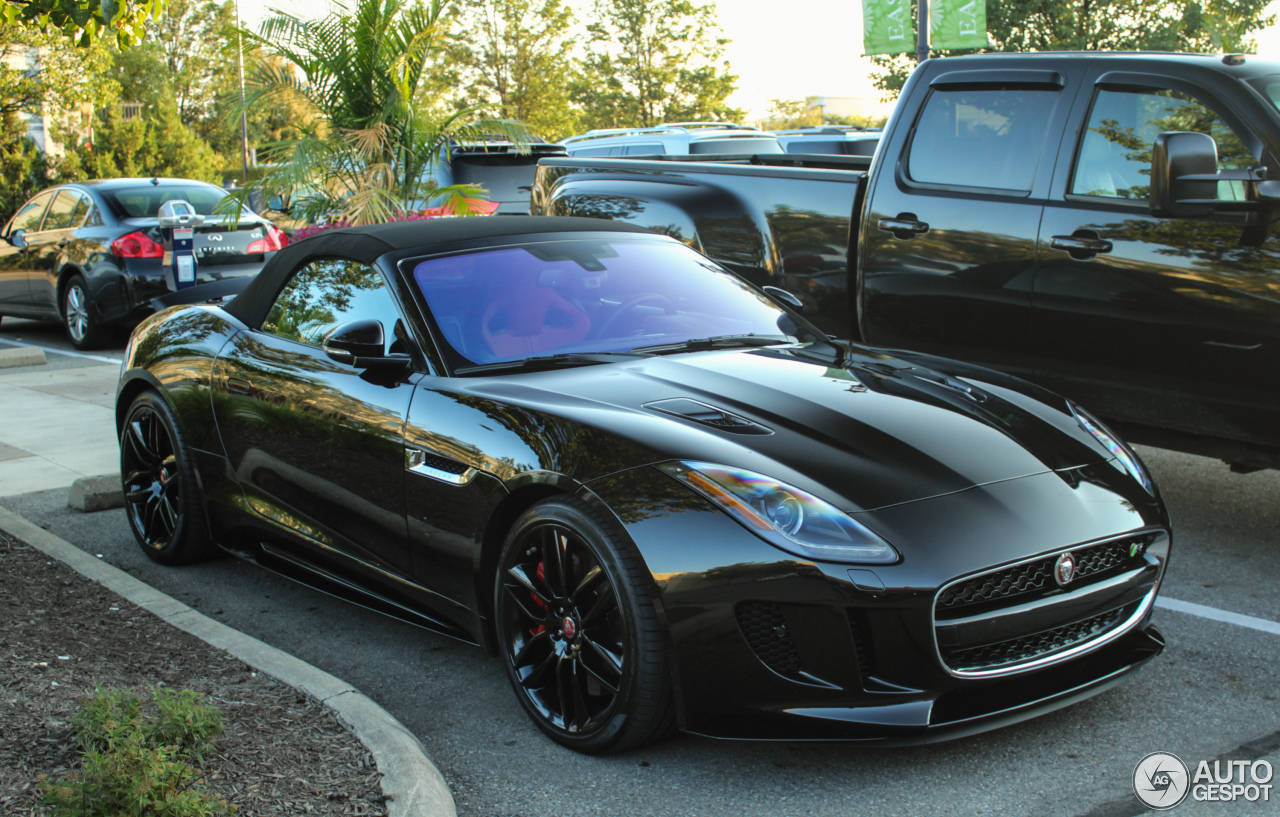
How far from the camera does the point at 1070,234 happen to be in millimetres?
5215

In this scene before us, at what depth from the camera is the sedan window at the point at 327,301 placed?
14.1 feet

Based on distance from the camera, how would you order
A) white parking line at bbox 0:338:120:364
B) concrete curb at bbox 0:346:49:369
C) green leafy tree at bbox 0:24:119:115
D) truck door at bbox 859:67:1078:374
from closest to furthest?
truck door at bbox 859:67:1078:374 < concrete curb at bbox 0:346:49:369 < white parking line at bbox 0:338:120:364 < green leafy tree at bbox 0:24:119:115

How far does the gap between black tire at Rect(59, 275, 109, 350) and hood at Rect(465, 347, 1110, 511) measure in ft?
32.6

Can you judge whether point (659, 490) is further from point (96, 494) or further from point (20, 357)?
point (20, 357)

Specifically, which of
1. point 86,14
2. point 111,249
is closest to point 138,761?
point 86,14

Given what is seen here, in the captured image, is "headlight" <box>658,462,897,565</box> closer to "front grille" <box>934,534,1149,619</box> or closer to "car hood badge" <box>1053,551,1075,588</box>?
"front grille" <box>934,534,1149,619</box>

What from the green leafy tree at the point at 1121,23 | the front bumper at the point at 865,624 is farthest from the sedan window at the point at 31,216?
the green leafy tree at the point at 1121,23

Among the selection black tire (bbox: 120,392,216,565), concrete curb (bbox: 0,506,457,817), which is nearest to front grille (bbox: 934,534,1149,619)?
concrete curb (bbox: 0,506,457,817)

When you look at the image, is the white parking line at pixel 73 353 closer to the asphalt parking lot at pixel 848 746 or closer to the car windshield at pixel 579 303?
the asphalt parking lot at pixel 848 746

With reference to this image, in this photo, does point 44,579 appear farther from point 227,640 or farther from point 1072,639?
point 1072,639

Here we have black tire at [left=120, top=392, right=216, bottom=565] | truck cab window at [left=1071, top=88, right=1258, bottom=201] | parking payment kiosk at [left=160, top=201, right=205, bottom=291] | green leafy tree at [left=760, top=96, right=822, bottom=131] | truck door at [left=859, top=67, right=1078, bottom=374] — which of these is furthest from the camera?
green leafy tree at [left=760, top=96, right=822, bottom=131]

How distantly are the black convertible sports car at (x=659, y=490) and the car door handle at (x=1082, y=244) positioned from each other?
47.6 inches

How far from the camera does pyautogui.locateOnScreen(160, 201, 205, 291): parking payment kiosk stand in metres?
10.4

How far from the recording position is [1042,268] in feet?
17.4
